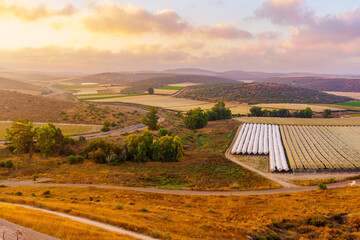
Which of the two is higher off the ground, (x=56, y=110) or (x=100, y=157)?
(x=56, y=110)

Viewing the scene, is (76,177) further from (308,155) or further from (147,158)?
(308,155)

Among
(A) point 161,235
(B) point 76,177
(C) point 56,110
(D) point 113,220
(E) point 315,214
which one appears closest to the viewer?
(A) point 161,235

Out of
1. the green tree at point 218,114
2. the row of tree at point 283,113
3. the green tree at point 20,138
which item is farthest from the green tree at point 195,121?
the green tree at point 20,138

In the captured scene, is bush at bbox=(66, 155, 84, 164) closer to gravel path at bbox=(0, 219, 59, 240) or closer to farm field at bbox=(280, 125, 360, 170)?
gravel path at bbox=(0, 219, 59, 240)

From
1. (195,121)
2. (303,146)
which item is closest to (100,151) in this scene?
(195,121)

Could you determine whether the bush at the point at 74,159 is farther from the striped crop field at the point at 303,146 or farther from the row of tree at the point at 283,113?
the row of tree at the point at 283,113

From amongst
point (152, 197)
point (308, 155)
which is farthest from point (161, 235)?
point (308, 155)

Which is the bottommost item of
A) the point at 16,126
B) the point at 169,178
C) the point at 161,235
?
the point at 169,178
